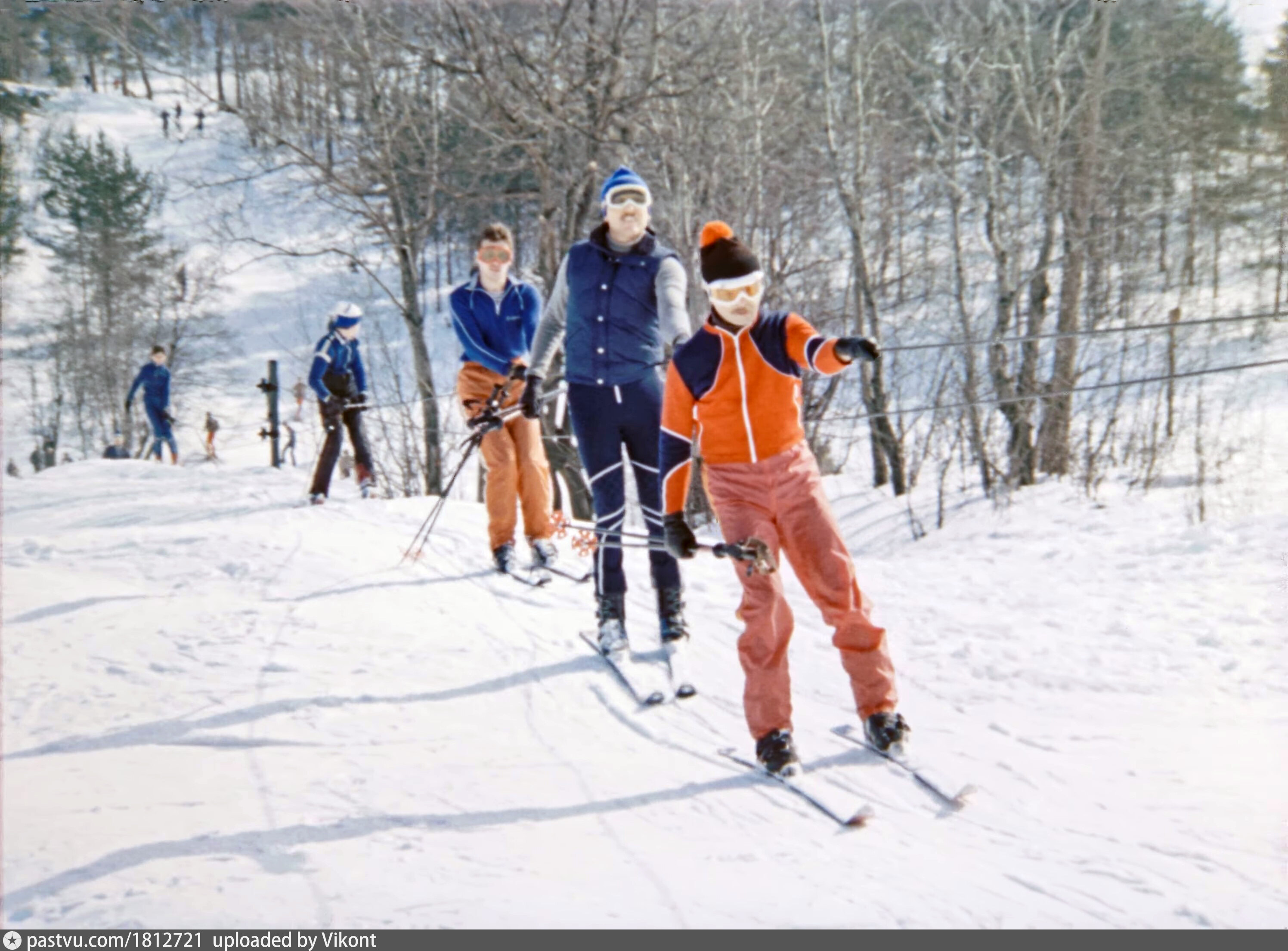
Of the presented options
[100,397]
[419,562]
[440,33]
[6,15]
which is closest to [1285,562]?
[419,562]

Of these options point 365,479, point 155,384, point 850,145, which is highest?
point 850,145

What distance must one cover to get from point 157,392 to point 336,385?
5.76m

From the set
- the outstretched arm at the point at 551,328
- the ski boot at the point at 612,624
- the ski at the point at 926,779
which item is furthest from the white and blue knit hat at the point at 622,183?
the ski at the point at 926,779

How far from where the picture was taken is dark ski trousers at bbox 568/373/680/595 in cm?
418

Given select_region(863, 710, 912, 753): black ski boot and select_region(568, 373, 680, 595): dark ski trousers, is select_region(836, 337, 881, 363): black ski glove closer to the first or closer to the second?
select_region(863, 710, 912, 753): black ski boot

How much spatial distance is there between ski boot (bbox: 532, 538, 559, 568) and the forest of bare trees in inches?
144

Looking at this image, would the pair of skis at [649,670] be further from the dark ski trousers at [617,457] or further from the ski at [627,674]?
the dark ski trousers at [617,457]

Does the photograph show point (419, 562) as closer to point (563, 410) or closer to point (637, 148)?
point (563, 410)

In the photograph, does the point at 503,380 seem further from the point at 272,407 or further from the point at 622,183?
the point at 272,407

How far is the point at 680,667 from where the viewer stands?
4133 millimetres

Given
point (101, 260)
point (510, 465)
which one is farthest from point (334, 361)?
point (101, 260)

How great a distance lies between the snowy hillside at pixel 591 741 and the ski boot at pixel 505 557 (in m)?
0.10

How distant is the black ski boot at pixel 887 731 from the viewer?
3.16 metres

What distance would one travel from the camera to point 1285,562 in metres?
4.93
